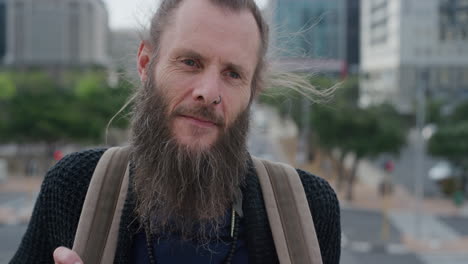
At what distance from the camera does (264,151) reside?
41188 millimetres

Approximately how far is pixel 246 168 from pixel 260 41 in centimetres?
45

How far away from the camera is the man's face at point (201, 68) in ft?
5.80

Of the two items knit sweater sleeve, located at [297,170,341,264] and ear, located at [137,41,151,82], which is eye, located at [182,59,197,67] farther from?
knit sweater sleeve, located at [297,170,341,264]

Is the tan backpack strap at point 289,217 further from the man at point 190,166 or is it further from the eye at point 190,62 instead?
the eye at point 190,62

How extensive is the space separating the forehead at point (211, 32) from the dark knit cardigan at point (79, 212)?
1.49 feet

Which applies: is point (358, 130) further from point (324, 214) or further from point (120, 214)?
point (120, 214)

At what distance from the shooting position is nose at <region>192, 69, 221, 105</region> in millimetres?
1736

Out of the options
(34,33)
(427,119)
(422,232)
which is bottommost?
(422,232)

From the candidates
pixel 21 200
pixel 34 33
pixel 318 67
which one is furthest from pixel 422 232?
pixel 34 33

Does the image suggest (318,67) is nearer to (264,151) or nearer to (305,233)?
(305,233)

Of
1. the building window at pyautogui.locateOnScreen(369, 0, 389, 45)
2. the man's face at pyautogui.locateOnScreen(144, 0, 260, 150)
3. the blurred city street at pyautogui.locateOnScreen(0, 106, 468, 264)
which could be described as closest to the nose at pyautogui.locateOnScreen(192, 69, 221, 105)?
the man's face at pyautogui.locateOnScreen(144, 0, 260, 150)

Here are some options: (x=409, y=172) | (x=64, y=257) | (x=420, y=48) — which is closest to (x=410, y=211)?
(x=409, y=172)

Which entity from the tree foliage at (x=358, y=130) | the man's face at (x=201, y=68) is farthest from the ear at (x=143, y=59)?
the tree foliage at (x=358, y=130)

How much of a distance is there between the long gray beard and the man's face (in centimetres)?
4
